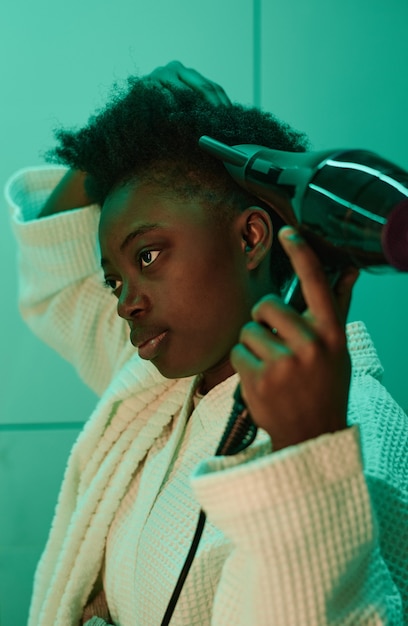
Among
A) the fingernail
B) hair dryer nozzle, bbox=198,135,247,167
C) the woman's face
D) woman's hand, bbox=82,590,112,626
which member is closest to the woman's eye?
the woman's face

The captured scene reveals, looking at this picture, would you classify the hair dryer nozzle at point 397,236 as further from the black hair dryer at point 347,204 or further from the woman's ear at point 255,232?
the woman's ear at point 255,232

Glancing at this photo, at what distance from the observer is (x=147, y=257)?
0.70 m

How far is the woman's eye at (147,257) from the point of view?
0.70m

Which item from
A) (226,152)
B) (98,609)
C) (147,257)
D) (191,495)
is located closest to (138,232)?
(147,257)

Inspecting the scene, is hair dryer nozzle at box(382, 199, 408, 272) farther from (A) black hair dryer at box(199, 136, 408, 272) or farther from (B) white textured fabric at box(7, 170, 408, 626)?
(B) white textured fabric at box(7, 170, 408, 626)

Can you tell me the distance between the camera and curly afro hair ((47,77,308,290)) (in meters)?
0.71

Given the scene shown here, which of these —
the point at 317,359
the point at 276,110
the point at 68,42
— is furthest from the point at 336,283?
the point at 68,42

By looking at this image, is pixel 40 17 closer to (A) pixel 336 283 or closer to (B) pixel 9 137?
(B) pixel 9 137

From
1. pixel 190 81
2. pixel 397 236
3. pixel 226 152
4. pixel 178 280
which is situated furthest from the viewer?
pixel 190 81

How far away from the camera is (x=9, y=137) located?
44.7 inches

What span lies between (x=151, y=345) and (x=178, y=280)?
76 millimetres

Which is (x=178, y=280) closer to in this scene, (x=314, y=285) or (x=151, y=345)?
(x=151, y=345)

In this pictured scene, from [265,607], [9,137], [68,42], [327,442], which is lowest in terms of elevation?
[265,607]

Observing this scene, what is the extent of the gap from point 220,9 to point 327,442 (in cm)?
87
